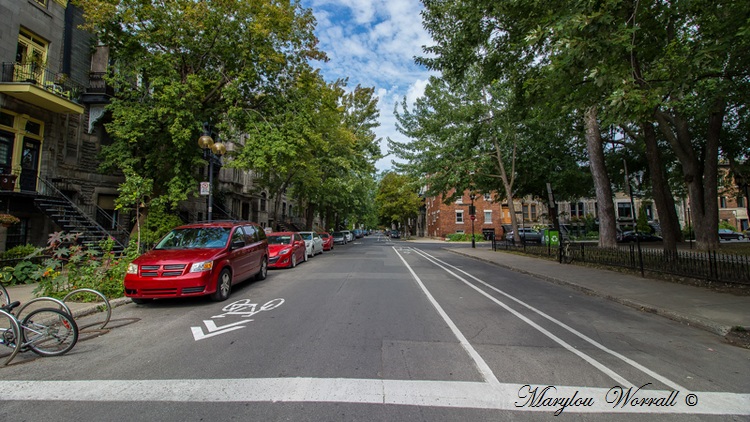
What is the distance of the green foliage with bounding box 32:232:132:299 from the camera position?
23.2ft

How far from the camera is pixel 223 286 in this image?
7789mm

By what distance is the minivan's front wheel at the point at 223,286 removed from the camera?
7.54 meters

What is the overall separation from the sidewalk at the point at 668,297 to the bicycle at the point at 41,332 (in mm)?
9431

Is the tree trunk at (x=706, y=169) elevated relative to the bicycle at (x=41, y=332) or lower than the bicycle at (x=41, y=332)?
elevated

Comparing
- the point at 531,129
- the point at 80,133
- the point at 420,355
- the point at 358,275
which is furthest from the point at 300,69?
the point at 420,355

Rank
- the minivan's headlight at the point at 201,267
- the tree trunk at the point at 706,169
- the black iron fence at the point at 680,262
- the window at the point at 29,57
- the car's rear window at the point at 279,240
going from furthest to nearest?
the car's rear window at the point at 279,240, the tree trunk at the point at 706,169, the window at the point at 29,57, the black iron fence at the point at 680,262, the minivan's headlight at the point at 201,267

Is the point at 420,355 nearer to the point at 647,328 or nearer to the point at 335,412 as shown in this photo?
the point at 335,412

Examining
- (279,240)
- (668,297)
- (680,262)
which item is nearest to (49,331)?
(668,297)

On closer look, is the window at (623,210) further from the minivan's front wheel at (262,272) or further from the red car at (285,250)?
the minivan's front wheel at (262,272)

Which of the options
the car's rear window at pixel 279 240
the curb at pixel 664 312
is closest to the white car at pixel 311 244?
the car's rear window at pixel 279 240

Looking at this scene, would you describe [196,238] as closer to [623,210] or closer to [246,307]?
[246,307]

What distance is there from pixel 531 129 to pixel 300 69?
47.8ft

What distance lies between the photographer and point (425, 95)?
2419 centimetres

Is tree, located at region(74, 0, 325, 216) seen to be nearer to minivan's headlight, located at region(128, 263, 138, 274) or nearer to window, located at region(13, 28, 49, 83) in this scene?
window, located at region(13, 28, 49, 83)
